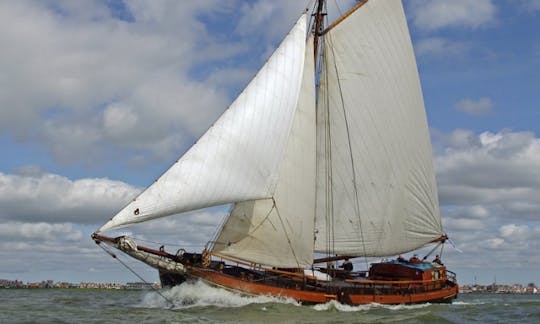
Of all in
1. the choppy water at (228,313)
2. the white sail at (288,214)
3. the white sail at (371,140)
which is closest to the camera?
the choppy water at (228,313)

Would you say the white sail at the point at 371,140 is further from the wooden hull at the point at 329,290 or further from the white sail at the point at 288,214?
the white sail at the point at 288,214

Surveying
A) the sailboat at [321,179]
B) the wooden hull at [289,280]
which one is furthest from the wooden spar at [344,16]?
the wooden hull at [289,280]

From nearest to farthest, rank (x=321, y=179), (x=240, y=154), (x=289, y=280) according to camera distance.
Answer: (x=240, y=154), (x=289, y=280), (x=321, y=179)

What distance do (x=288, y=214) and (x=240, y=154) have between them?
6.49m

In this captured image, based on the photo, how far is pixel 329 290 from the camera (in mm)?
43531

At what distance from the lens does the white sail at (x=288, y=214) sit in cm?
4153

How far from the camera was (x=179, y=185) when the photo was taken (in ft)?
116

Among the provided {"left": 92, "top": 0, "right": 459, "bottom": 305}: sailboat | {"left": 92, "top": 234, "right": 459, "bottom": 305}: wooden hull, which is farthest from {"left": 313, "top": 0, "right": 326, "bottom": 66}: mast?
{"left": 92, "top": 234, "right": 459, "bottom": 305}: wooden hull

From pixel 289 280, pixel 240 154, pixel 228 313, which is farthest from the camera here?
pixel 289 280

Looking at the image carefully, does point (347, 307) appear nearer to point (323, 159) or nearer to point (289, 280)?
point (289, 280)

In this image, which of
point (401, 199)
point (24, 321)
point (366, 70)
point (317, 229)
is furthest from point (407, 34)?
point (24, 321)

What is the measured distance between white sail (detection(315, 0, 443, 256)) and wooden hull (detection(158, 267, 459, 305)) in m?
3.82

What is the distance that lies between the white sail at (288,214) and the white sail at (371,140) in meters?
4.18

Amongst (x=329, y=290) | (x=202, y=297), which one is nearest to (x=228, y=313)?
(x=202, y=297)
